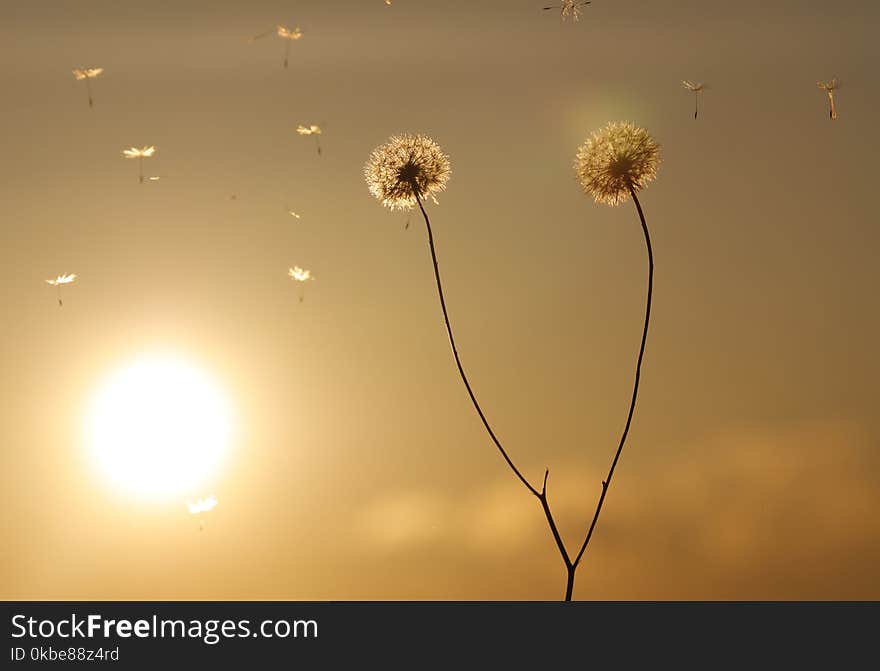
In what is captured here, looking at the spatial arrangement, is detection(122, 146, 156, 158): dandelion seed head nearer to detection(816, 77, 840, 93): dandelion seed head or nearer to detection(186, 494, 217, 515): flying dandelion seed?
detection(186, 494, 217, 515): flying dandelion seed

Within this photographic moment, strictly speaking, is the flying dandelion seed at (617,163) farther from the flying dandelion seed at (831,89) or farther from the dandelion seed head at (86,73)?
the dandelion seed head at (86,73)

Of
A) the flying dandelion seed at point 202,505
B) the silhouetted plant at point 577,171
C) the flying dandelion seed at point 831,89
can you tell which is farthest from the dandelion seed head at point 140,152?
the flying dandelion seed at point 831,89

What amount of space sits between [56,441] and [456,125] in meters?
1.16

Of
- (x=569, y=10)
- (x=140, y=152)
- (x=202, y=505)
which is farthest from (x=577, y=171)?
(x=202, y=505)

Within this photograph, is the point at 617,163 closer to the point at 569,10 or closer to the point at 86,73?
the point at 569,10

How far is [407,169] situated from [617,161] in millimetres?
384

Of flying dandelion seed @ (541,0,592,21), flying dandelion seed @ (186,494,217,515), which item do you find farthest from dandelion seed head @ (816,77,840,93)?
flying dandelion seed @ (186,494,217,515)

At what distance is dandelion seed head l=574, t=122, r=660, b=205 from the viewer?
1466 mm

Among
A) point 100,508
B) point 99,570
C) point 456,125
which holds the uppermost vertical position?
point 456,125

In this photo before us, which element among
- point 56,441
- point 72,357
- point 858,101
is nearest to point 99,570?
point 56,441

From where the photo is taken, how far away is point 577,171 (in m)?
1.52

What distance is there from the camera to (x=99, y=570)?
178 centimetres

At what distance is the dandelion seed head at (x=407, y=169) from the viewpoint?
1.55 m
